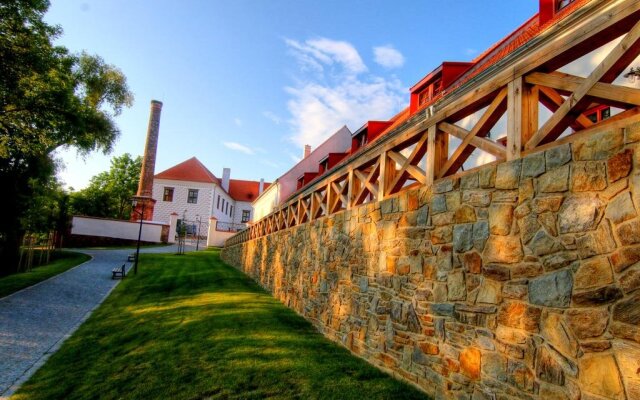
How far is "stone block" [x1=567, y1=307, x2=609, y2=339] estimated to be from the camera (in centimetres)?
220

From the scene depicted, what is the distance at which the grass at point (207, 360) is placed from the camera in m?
4.00

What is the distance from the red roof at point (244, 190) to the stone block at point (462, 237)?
44296 mm

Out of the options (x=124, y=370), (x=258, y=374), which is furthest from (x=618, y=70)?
(x=124, y=370)

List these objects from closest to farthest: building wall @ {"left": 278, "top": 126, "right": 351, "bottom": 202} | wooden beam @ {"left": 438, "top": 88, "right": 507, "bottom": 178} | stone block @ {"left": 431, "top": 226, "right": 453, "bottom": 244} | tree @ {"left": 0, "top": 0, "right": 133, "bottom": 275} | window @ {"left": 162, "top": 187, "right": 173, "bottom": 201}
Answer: wooden beam @ {"left": 438, "top": 88, "right": 507, "bottom": 178} < stone block @ {"left": 431, "top": 226, "right": 453, "bottom": 244} < tree @ {"left": 0, "top": 0, "right": 133, "bottom": 275} < building wall @ {"left": 278, "top": 126, "right": 351, "bottom": 202} < window @ {"left": 162, "top": 187, "right": 173, "bottom": 201}

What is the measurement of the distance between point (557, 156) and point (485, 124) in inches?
32.7

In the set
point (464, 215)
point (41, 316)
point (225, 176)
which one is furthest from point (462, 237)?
point (225, 176)

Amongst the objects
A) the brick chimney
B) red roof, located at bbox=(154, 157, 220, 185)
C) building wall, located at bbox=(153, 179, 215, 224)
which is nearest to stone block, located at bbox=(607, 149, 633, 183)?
the brick chimney

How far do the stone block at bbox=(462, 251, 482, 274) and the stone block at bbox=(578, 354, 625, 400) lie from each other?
100cm

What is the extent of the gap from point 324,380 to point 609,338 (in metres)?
2.73

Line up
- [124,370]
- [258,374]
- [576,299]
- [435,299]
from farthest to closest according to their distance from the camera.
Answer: [124,370] → [258,374] → [435,299] → [576,299]

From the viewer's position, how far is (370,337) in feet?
15.5

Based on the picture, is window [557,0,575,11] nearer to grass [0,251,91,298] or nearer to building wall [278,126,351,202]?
grass [0,251,91,298]

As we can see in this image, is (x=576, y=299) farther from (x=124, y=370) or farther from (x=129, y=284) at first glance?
(x=129, y=284)

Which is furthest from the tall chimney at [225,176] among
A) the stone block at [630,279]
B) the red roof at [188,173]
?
the stone block at [630,279]
